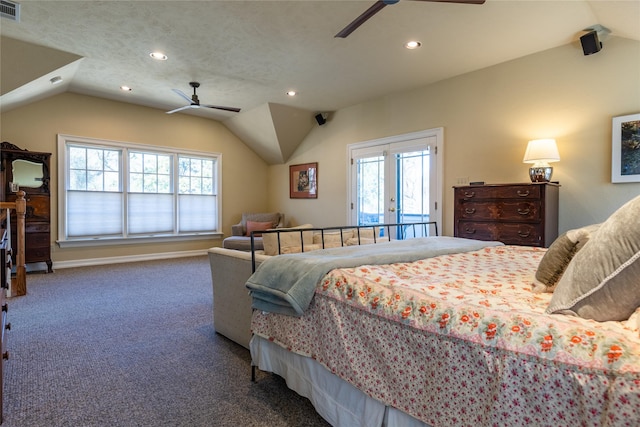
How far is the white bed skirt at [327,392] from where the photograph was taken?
1.33m

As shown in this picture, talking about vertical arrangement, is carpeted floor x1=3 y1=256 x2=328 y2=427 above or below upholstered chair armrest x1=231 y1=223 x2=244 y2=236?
below

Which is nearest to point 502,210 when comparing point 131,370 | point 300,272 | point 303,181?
point 300,272

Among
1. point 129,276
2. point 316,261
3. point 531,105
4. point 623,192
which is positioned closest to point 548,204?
point 623,192

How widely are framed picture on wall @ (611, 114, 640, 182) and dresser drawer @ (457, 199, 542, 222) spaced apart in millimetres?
829

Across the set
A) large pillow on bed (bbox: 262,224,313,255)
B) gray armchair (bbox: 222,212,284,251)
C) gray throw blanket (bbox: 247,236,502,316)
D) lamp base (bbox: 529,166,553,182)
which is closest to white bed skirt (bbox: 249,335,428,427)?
gray throw blanket (bbox: 247,236,502,316)

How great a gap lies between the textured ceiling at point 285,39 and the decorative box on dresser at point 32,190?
72 centimetres

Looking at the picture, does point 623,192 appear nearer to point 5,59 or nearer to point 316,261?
point 316,261

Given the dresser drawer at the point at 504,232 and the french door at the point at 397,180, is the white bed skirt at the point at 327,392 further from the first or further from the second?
the french door at the point at 397,180

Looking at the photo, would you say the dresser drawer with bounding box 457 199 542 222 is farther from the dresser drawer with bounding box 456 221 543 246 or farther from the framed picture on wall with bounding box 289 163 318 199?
the framed picture on wall with bounding box 289 163 318 199

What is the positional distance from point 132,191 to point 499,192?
5.98 m

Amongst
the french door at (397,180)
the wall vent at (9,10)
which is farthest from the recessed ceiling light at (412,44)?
the wall vent at (9,10)

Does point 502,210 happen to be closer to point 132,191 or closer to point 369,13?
point 369,13

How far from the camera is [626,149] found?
3279mm

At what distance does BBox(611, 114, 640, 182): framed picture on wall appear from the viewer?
10.6 feet
